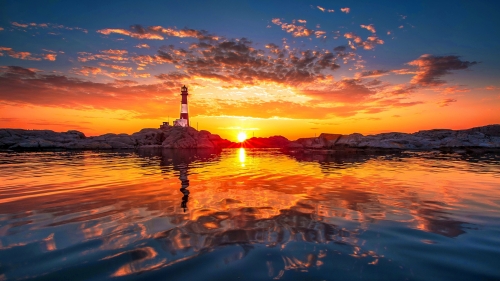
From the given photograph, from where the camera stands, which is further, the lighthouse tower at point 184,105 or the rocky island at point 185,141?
the lighthouse tower at point 184,105

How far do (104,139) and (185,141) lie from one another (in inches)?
1327

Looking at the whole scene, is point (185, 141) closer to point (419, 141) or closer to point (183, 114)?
point (183, 114)

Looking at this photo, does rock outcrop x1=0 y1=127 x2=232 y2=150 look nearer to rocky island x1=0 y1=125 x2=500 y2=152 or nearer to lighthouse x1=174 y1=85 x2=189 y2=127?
rocky island x1=0 y1=125 x2=500 y2=152

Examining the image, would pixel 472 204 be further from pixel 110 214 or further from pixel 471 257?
pixel 110 214

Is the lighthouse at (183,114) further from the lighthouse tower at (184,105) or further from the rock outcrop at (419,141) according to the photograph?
the rock outcrop at (419,141)

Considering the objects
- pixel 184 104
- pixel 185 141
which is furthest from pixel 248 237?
pixel 184 104

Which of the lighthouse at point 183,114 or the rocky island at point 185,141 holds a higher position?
the lighthouse at point 183,114

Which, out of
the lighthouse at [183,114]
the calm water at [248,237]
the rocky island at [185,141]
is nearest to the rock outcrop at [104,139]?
the rocky island at [185,141]

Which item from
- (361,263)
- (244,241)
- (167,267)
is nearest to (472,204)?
(361,263)

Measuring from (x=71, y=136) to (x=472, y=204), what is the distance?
121831 millimetres

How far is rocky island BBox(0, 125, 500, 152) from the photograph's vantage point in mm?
76750

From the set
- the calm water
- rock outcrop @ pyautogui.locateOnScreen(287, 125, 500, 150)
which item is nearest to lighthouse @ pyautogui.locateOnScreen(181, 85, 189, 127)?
rock outcrop @ pyautogui.locateOnScreen(287, 125, 500, 150)

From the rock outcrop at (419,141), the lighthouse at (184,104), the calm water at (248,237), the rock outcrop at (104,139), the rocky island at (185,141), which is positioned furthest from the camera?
the lighthouse at (184,104)

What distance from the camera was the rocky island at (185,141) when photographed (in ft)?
252
